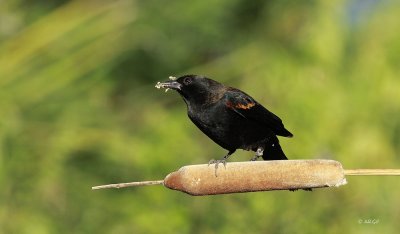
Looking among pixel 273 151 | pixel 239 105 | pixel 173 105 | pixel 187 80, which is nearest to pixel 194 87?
pixel 187 80

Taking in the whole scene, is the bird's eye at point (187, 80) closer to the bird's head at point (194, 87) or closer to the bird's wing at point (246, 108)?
the bird's head at point (194, 87)

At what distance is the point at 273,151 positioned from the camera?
128 inches

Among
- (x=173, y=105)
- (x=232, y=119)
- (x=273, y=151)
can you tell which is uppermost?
(x=232, y=119)

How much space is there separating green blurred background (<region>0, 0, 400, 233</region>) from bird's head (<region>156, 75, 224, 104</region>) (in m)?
0.65

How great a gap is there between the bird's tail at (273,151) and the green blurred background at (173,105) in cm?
47

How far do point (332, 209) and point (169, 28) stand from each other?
5.27ft

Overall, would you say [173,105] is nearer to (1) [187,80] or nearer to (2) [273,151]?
(1) [187,80]

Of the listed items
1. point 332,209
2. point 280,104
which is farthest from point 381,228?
point 280,104

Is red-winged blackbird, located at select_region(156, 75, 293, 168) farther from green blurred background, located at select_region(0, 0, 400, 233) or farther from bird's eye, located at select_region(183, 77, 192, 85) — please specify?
green blurred background, located at select_region(0, 0, 400, 233)

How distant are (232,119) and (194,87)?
21 cm

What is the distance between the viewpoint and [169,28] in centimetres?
489

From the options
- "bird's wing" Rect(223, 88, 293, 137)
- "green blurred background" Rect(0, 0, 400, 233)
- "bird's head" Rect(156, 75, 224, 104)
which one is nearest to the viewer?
"bird's wing" Rect(223, 88, 293, 137)

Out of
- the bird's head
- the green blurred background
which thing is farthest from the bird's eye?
the green blurred background

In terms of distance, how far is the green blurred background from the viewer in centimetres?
384
